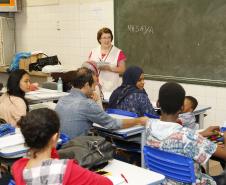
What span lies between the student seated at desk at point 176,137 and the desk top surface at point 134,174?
0.20 meters

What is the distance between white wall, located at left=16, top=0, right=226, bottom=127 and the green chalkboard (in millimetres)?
225

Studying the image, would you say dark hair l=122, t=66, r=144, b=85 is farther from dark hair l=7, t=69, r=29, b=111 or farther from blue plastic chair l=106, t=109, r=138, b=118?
dark hair l=7, t=69, r=29, b=111

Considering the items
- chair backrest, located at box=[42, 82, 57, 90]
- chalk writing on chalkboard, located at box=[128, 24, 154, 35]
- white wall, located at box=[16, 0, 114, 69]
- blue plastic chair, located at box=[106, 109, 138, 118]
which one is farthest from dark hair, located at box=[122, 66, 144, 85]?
white wall, located at box=[16, 0, 114, 69]

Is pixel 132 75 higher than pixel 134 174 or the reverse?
higher

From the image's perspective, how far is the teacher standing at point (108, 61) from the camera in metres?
5.29

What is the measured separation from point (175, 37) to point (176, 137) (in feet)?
10.6

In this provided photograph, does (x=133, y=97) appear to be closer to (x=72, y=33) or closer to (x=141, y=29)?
(x=141, y=29)

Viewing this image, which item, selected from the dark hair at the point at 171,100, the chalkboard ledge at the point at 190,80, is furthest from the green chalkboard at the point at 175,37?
the dark hair at the point at 171,100

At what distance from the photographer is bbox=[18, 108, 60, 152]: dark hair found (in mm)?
1848

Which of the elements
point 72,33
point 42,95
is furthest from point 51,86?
point 72,33

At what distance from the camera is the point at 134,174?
7.86 feet

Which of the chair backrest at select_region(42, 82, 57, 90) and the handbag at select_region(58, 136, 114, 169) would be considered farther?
the chair backrest at select_region(42, 82, 57, 90)

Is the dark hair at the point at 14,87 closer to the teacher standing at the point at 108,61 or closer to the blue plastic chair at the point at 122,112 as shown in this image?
the blue plastic chair at the point at 122,112

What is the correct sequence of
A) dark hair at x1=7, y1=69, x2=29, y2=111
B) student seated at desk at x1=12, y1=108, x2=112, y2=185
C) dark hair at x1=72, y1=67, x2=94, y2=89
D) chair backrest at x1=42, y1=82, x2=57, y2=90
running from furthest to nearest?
1. chair backrest at x1=42, y1=82, x2=57, y2=90
2. dark hair at x1=7, y1=69, x2=29, y2=111
3. dark hair at x1=72, y1=67, x2=94, y2=89
4. student seated at desk at x1=12, y1=108, x2=112, y2=185
